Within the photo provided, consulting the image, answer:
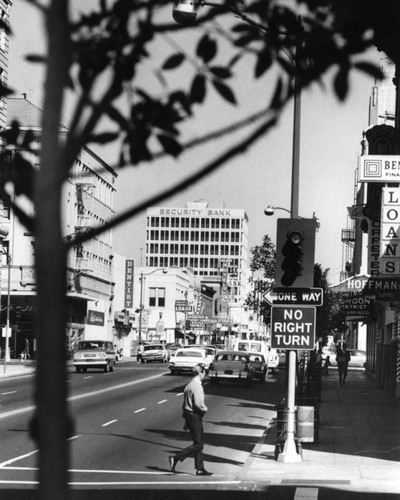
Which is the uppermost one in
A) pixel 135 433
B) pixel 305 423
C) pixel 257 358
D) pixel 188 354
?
pixel 305 423

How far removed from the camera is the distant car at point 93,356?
5272cm

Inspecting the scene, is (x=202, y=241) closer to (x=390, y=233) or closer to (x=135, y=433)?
(x=390, y=233)

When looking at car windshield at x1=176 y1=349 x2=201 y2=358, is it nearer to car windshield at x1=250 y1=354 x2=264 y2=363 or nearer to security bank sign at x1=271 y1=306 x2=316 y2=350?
car windshield at x1=250 y1=354 x2=264 y2=363

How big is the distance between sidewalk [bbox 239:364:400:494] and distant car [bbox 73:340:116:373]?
22.4m

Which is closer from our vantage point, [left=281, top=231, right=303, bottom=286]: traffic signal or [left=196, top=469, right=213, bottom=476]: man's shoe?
[left=196, top=469, right=213, bottom=476]: man's shoe

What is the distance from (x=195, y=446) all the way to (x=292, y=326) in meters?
3.73

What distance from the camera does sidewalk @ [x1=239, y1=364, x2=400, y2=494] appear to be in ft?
53.4

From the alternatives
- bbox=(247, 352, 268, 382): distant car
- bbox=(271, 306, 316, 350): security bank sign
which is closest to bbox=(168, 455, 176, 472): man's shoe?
bbox=(271, 306, 316, 350): security bank sign

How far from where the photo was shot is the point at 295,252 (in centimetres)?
1961

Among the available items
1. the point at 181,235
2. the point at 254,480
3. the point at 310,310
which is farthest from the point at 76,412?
the point at 181,235

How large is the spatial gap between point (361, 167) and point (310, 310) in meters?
7.69

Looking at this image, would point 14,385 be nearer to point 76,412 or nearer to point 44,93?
point 76,412

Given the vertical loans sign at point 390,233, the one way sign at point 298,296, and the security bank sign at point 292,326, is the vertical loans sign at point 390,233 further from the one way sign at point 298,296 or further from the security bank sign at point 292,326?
the security bank sign at point 292,326

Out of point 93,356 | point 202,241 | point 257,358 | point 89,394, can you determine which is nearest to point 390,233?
point 89,394
